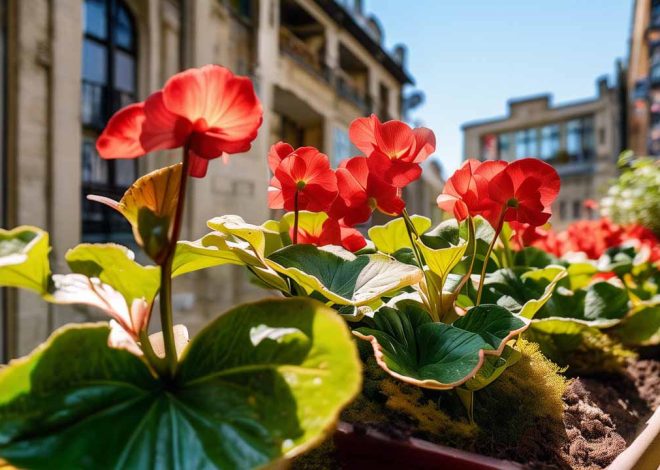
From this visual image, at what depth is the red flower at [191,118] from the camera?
0.27m

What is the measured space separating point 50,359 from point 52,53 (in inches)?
163

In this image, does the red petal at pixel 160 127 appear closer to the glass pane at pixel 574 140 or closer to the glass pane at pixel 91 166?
the glass pane at pixel 91 166

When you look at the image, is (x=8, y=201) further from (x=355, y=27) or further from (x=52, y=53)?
(x=355, y=27)

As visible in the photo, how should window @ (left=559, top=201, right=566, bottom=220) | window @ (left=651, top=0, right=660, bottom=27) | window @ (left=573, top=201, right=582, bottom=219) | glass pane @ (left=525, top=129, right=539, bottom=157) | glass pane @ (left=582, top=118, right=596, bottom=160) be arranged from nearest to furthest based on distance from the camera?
1. window @ (left=651, top=0, right=660, bottom=27)
2. window @ (left=573, top=201, right=582, bottom=219)
3. window @ (left=559, top=201, right=566, bottom=220)
4. glass pane @ (left=582, top=118, right=596, bottom=160)
5. glass pane @ (left=525, top=129, right=539, bottom=157)

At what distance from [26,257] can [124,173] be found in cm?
462

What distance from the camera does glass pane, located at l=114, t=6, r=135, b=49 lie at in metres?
4.57

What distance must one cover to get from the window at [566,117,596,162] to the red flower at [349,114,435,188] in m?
17.5

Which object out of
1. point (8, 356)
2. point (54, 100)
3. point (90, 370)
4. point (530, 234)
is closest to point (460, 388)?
point (90, 370)

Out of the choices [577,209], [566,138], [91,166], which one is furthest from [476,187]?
[566,138]

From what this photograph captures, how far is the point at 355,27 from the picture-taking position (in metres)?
9.40

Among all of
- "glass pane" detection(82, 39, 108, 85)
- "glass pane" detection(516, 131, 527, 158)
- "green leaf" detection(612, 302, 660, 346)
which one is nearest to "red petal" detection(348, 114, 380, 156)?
"green leaf" detection(612, 302, 660, 346)

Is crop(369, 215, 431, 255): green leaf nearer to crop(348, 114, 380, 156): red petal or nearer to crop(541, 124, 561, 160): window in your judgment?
crop(348, 114, 380, 156): red petal

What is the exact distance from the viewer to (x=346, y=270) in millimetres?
417

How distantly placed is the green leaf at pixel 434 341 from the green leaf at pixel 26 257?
0.63 ft
